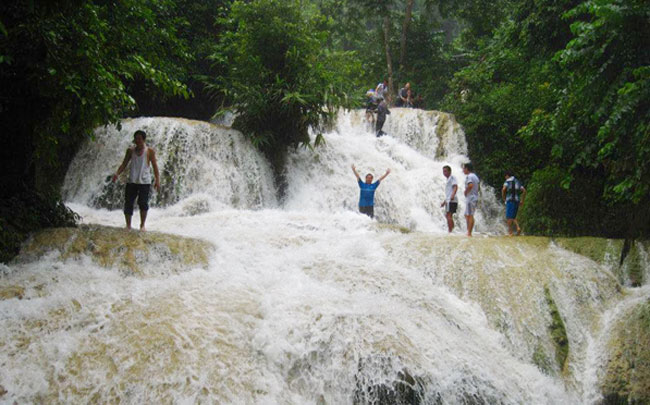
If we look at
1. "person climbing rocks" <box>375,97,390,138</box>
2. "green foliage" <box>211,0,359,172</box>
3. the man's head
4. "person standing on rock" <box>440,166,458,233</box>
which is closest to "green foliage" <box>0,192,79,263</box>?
the man's head

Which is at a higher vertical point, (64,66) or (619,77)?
(619,77)

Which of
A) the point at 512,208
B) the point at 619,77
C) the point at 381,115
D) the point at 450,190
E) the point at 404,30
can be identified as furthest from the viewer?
the point at 404,30

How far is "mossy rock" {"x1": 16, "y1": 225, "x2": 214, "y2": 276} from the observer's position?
574cm

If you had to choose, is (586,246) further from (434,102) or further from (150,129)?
(434,102)

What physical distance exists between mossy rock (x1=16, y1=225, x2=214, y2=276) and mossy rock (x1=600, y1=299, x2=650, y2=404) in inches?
214

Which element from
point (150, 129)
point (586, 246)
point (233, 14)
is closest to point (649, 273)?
point (586, 246)

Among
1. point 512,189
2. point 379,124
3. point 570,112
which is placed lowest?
point 512,189

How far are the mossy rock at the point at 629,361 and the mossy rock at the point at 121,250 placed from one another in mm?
5434

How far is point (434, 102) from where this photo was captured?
25312 mm

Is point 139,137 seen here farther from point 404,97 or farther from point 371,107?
point 404,97

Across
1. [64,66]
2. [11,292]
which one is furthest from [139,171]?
[11,292]

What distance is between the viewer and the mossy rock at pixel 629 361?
5352mm

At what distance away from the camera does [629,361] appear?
5.63m

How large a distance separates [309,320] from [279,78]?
9.49 metres
